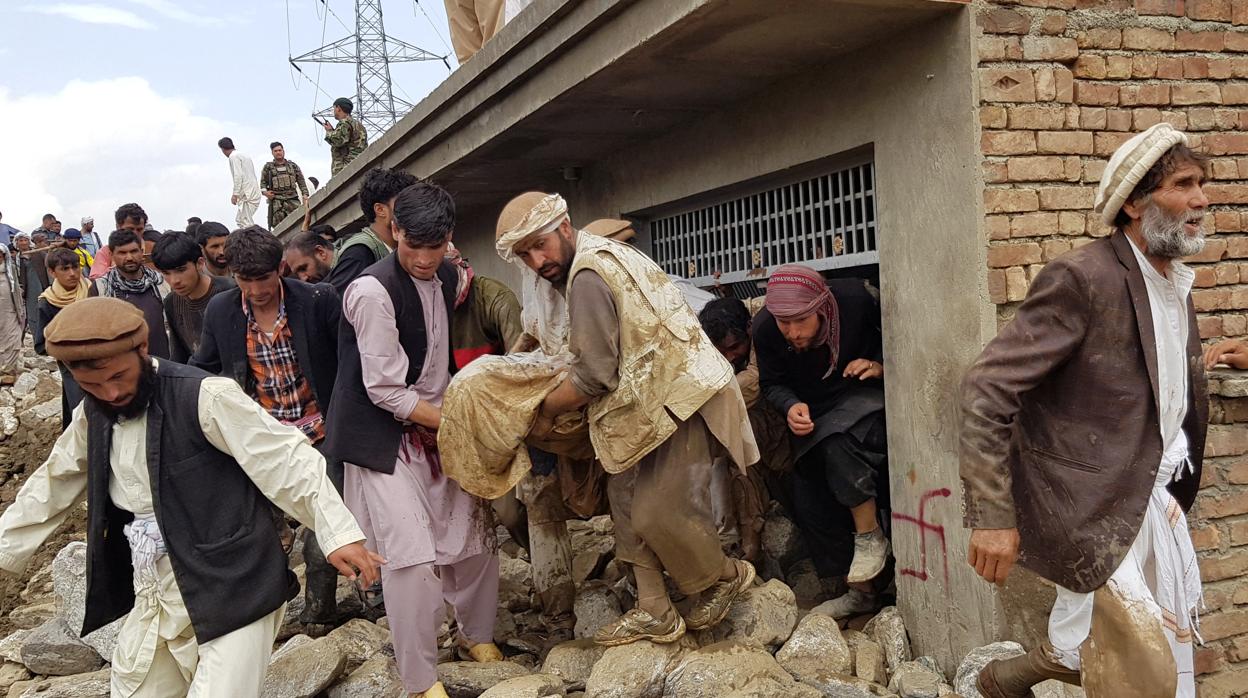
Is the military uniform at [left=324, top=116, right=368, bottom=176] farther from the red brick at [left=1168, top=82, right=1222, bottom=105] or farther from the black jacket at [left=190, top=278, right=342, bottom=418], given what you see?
the red brick at [left=1168, top=82, right=1222, bottom=105]

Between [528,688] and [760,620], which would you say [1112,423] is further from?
[528,688]

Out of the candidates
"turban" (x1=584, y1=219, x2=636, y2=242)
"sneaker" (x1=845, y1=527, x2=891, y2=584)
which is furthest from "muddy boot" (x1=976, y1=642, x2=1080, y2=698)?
"turban" (x1=584, y1=219, x2=636, y2=242)

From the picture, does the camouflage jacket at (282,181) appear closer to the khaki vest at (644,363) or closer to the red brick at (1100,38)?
the khaki vest at (644,363)

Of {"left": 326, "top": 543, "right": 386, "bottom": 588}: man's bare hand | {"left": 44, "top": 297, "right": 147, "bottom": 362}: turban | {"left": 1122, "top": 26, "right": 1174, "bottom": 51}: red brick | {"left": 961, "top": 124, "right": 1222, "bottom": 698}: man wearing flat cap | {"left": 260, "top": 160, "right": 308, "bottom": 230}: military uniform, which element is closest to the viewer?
{"left": 961, "top": 124, "right": 1222, "bottom": 698}: man wearing flat cap

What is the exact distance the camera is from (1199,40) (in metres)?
4.15

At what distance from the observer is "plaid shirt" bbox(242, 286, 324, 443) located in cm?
466

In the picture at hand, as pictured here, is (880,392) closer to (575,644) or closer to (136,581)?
(575,644)

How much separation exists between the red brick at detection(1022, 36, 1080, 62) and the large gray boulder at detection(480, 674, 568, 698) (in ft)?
9.83

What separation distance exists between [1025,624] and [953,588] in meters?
0.29

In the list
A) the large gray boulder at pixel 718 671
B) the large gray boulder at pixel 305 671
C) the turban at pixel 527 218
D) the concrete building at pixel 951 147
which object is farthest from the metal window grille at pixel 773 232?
the large gray boulder at pixel 305 671

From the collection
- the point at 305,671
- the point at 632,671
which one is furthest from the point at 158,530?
the point at 632,671

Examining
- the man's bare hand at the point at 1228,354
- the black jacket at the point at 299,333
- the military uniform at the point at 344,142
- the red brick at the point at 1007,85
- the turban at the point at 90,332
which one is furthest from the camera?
the military uniform at the point at 344,142

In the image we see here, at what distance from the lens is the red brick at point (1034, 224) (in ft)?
12.5

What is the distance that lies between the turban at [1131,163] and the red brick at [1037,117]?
94cm
